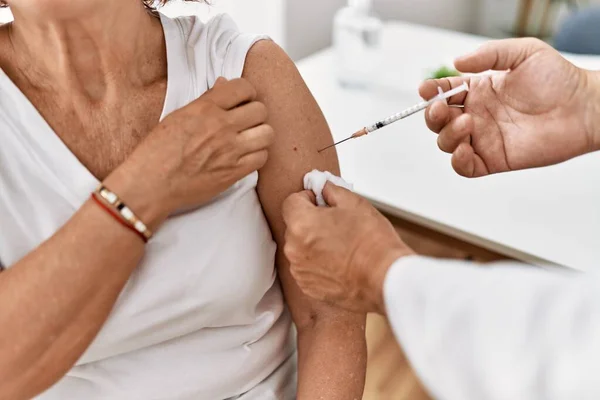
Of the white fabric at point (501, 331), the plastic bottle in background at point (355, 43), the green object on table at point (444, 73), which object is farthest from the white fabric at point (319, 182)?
the plastic bottle in background at point (355, 43)

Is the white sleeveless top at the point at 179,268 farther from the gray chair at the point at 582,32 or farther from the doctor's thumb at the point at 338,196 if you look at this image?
the gray chair at the point at 582,32

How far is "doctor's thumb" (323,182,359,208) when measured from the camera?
0.98 metres

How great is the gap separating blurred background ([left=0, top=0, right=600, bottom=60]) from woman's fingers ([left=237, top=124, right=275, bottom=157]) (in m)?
0.64

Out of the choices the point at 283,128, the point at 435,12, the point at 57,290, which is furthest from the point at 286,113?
the point at 435,12

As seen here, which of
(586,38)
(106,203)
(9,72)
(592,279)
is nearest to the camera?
(592,279)

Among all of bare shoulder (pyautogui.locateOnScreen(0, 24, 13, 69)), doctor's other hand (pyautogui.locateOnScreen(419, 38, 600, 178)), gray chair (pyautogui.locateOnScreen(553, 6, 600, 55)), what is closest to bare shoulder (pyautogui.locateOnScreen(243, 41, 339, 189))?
doctor's other hand (pyautogui.locateOnScreen(419, 38, 600, 178))

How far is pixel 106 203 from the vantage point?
35.8 inches

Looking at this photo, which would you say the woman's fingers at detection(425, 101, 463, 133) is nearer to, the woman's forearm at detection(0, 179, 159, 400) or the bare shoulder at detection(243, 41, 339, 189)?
the bare shoulder at detection(243, 41, 339, 189)

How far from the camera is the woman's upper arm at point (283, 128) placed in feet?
3.61

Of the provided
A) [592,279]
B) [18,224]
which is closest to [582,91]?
[592,279]

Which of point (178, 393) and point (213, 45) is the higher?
point (213, 45)

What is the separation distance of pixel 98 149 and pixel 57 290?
0.86 feet

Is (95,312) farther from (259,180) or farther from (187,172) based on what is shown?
(259,180)

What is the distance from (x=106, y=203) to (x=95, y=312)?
0.16m
